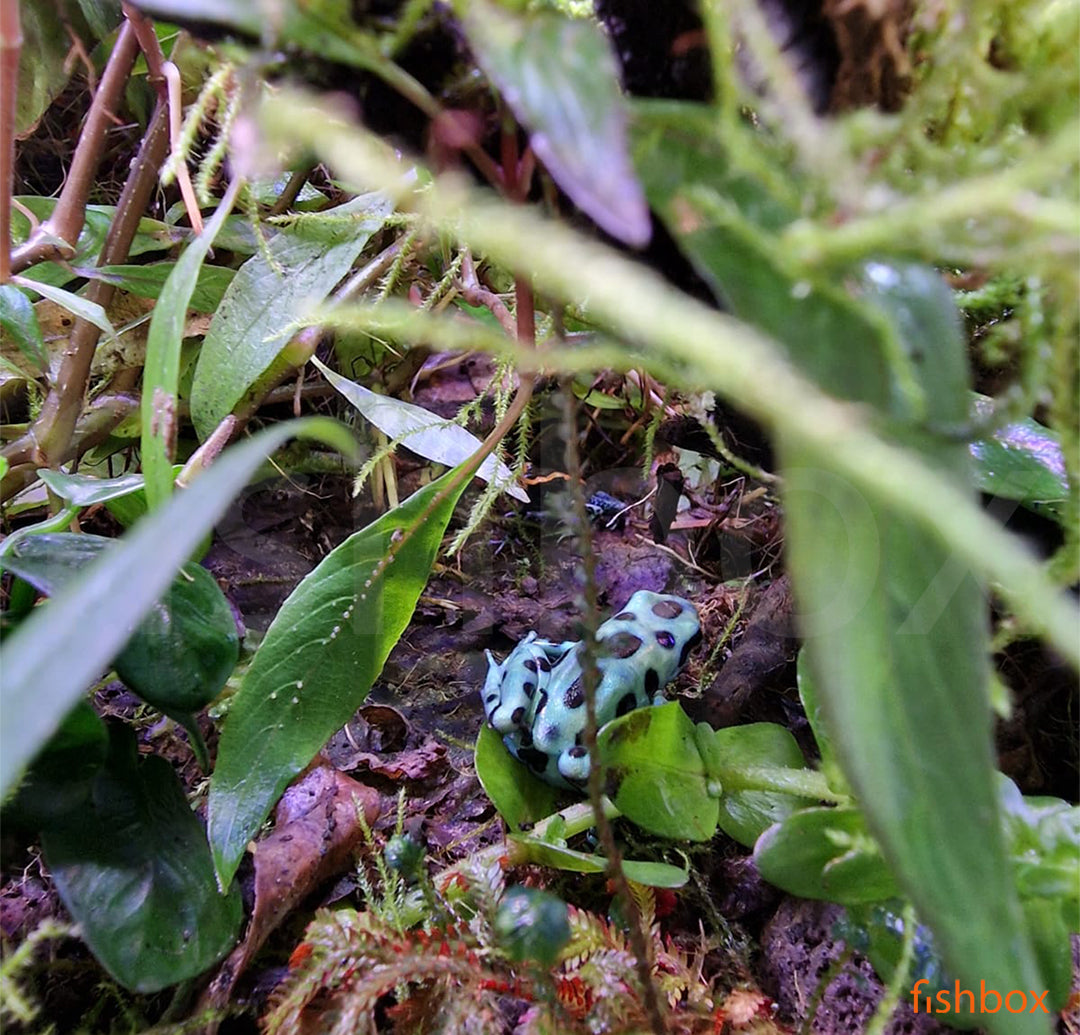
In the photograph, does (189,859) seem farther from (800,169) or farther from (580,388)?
(580,388)

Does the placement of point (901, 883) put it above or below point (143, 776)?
above

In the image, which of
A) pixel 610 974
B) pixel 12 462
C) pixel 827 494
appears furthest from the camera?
pixel 12 462

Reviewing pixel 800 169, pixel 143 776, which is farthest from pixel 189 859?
pixel 800 169

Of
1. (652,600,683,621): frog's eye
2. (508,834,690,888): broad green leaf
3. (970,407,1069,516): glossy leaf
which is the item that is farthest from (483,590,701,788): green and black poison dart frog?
(970,407,1069,516): glossy leaf

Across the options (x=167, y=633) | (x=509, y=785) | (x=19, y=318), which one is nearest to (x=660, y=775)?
(x=509, y=785)

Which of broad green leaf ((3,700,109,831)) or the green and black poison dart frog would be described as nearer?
broad green leaf ((3,700,109,831))

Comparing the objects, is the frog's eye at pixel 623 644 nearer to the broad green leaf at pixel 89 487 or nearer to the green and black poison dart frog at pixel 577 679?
the green and black poison dart frog at pixel 577 679

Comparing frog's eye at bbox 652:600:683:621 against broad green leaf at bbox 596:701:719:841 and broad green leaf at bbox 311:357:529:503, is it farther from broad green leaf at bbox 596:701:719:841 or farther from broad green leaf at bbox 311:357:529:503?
broad green leaf at bbox 596:701:719:841
